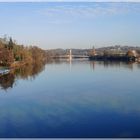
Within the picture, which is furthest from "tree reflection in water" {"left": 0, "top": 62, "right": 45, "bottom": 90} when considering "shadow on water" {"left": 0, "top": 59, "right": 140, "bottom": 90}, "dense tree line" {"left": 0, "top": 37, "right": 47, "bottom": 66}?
"dense tree line" {"left": 0, "top": 37, "right": 47, "bottom": 66}

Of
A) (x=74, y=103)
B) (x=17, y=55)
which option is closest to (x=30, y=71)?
(x=17, y=55)

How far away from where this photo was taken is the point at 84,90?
454cm

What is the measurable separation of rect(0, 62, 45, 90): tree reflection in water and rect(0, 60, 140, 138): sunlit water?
0.9 inches

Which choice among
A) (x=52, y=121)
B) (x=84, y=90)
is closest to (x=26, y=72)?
(x=84, y=90)

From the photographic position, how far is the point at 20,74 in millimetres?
5902

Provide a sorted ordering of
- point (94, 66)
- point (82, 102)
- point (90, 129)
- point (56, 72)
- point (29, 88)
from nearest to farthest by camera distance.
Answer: point (90, 129) < point (82, 102) < point (29, 88) < point (56, 72) < point (94, 66)

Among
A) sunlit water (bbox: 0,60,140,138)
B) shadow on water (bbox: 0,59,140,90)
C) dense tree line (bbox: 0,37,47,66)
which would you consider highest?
dense tree line (bbox: 0,37,47,66)

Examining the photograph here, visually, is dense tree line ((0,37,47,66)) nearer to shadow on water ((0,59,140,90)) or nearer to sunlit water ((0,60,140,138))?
shadow on water ((0,59,140,90))

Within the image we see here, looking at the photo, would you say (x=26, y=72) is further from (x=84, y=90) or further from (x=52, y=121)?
(x=52, y=121)

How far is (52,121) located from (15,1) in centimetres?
115

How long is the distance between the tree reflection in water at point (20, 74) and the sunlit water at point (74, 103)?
0.02 metres

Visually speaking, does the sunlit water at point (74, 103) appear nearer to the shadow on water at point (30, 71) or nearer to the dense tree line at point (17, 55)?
the shadow on water at point (30, 71)

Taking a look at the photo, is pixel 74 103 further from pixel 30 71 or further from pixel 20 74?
pixel 30 71

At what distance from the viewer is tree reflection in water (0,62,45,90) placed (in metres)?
5.25
